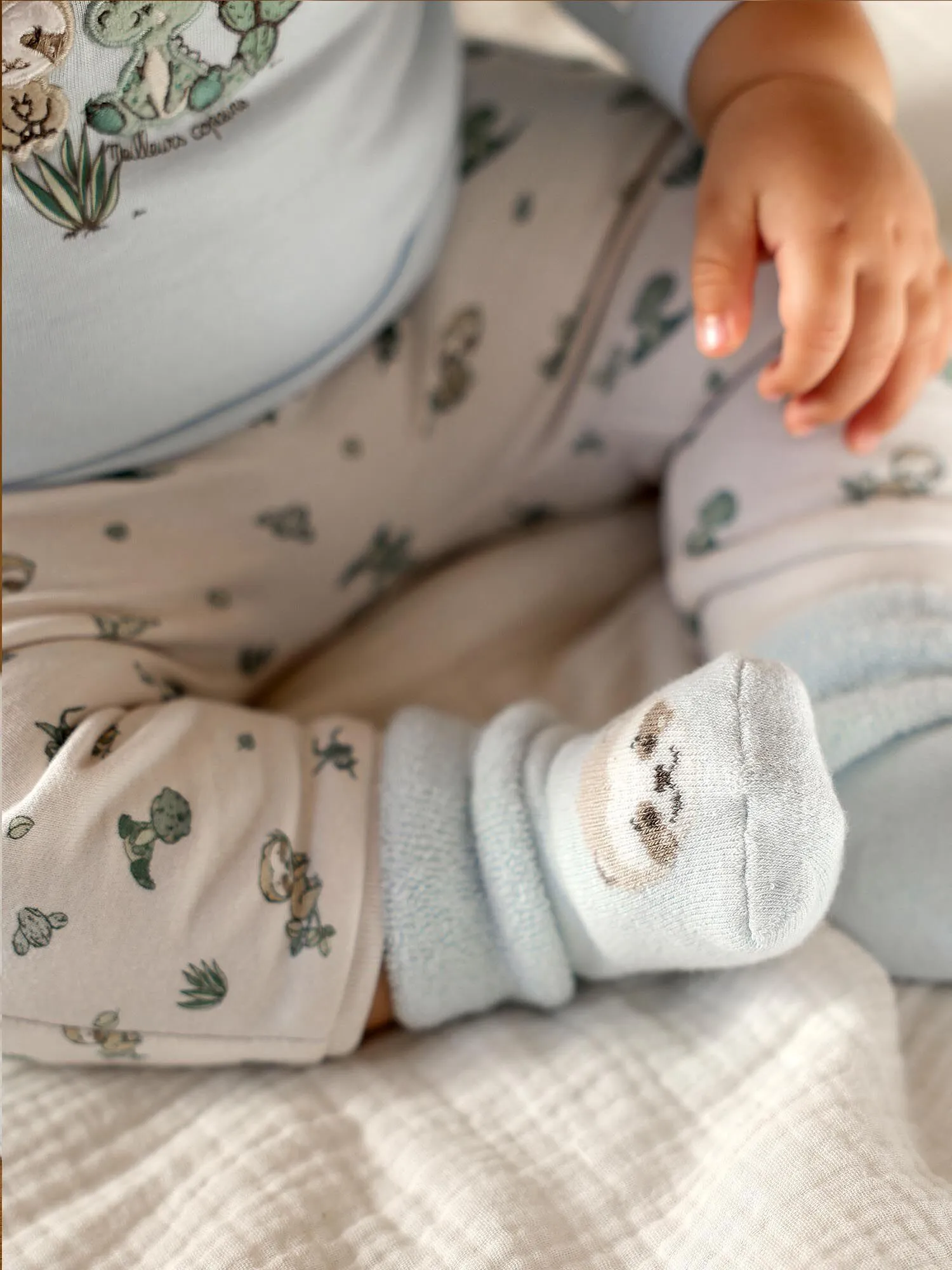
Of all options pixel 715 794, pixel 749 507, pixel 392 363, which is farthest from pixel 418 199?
pixel 715 794

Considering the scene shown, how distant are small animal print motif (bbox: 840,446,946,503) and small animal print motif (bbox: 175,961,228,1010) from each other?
34 cm

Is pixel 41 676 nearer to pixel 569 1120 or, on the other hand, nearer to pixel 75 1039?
pixel 75 1039

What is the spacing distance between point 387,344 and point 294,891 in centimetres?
30

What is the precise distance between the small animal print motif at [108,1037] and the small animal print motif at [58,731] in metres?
0.10

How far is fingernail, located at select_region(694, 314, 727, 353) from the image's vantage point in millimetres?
429

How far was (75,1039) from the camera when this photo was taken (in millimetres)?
403

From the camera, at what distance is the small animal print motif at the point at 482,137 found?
1.93 ft

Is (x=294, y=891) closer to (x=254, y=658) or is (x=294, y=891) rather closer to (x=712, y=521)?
(x=254, y=658)

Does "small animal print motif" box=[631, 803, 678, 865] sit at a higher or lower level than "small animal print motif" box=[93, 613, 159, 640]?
lower

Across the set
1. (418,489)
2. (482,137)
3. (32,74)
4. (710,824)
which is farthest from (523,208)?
(710,824)

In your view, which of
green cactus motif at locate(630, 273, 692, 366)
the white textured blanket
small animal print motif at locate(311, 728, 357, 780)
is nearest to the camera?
the white textured blanket

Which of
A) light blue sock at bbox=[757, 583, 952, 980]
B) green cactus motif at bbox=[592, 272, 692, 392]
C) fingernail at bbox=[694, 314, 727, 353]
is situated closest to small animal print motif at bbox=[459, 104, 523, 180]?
green cactus motif at bbox=[592, 272, 692, 392]

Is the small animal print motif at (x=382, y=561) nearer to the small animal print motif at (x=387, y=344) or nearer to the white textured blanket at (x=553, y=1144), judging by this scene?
the small animal print motif at (x=387, y=344)

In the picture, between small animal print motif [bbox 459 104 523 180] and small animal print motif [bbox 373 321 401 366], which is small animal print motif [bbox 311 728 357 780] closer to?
small animal print motif [bbox 373 321 401 366]
